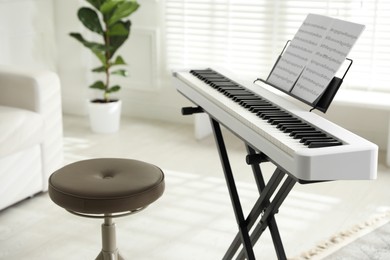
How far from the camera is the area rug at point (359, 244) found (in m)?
3.06

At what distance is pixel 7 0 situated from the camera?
4.84 meters

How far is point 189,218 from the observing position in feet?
11.5

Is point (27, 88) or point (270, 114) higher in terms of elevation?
point (270, 114)

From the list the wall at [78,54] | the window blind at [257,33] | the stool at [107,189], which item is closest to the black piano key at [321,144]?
the stool at [107,189]

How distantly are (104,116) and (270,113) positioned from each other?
2.84 metres

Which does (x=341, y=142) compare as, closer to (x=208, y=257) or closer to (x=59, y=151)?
(x=208, y=257)

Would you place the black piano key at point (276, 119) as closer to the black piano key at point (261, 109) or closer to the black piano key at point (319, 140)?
the black piano key at point (261, 109)

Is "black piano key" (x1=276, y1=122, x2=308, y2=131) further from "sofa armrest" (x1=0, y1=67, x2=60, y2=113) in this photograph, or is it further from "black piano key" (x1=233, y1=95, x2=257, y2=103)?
"sofa armrest" (x1=0, y1=67, x2=60, y2=113)

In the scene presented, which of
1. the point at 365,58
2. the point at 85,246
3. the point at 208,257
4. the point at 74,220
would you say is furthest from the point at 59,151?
the point at 365,58

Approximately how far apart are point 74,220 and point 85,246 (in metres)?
0.32

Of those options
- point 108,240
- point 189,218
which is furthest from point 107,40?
point 108,240

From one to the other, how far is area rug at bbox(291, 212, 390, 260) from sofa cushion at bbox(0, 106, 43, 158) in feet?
4.91

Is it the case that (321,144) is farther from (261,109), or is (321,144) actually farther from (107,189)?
(107,189)

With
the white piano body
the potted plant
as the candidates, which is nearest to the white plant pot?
the potted plant
